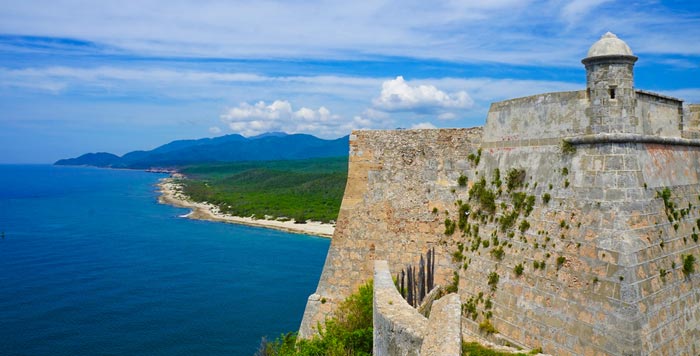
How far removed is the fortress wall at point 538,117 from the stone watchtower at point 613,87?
30 centimetres

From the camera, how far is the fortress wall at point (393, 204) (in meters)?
13.5

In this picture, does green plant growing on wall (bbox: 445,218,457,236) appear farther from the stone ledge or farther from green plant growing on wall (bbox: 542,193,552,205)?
the stone ledge

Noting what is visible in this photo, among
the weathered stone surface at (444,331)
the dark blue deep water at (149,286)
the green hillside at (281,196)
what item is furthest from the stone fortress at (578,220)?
the green hillside at (281,196)

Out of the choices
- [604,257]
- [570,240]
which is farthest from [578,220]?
[604,257]

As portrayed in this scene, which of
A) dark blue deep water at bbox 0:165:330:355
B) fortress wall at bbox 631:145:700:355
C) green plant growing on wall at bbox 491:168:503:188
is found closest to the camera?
fortress wall at bbox 631:145:700:355

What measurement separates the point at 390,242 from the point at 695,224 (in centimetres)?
714

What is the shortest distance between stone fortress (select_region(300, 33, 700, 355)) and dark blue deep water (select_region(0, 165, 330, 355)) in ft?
70.7

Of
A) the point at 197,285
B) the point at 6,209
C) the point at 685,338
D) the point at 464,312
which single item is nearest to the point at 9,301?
the point at 197,285

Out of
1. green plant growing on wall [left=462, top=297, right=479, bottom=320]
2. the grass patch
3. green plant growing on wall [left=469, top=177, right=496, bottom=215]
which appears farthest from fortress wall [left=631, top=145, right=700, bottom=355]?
the grass patch

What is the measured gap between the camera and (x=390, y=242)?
47.5ft

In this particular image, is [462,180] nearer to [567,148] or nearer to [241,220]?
[567,148]

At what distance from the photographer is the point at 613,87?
31.3ft

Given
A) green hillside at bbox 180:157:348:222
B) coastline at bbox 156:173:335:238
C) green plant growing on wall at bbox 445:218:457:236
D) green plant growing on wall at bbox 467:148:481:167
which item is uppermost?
green plant growing on wall at bbox 467:148:481:167

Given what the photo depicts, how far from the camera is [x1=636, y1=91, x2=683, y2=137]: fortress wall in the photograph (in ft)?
32.8
